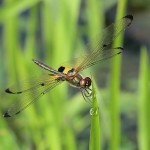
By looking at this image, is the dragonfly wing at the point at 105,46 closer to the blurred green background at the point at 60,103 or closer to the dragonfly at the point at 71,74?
the dragonfly at the point at 71,74

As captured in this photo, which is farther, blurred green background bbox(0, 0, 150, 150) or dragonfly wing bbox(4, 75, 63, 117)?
blurred green background bbox(0, 0, 150, 150)

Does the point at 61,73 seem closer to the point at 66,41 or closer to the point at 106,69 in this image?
the point at 66,41

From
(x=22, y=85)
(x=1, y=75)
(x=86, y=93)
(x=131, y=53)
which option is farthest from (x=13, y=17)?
(x=131, y=53)

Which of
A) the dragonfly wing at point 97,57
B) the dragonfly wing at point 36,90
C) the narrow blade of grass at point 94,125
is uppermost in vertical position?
the dragonfly wing at point 97,57

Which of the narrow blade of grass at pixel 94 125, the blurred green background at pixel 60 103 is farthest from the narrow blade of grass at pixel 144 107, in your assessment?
the narrow blade of grass at pixel 94 125

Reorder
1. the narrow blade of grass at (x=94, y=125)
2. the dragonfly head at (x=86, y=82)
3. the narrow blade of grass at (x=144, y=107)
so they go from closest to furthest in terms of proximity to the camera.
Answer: the narrow blade of grass at (x=94, y=125)
the dragonfly head at (x=86, y=82)
the narrow blade of grass at (x=144, y=107)

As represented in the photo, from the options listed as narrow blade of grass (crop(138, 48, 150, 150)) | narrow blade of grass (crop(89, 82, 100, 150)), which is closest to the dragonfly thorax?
narrow blade of grass (crop(89, 82, 100, 150))

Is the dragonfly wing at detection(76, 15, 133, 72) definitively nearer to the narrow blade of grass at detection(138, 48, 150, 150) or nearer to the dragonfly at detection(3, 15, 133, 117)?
the dragonfly at detection(3, 15, 133, 117)

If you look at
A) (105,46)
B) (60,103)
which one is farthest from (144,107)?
(60,103)

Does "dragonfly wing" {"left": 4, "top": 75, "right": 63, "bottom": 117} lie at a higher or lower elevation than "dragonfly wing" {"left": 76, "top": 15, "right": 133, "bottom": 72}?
lower
